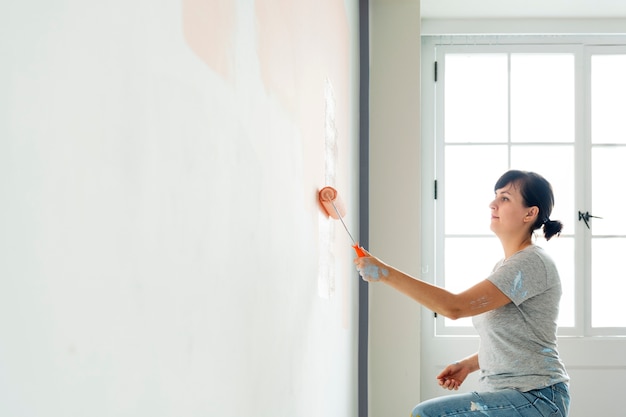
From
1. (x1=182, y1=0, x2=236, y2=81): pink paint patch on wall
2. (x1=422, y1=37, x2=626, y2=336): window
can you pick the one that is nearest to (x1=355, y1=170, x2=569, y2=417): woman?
(x1=182, y1=0, x2=236, y2=81): pink paint patch on wall

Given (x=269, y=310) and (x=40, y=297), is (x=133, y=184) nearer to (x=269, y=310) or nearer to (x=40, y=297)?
(x=40, y=297)

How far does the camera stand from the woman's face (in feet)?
8.04

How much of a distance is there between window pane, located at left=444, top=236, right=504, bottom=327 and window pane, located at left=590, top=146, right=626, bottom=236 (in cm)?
65

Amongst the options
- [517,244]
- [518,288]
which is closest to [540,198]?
[517,244]

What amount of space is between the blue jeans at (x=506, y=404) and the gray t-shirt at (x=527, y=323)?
29 mm

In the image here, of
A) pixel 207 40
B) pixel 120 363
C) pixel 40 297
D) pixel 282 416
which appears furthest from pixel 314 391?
pixel 40 297

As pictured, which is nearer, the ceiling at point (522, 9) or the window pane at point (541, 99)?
the ceiling at point (522, 9)

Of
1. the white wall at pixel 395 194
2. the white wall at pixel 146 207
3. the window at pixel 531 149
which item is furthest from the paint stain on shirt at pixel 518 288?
the window at pixel 531 149

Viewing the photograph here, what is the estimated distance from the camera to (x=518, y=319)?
233 centimetres

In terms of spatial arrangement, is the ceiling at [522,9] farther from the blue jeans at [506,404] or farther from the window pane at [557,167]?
the blue jeans at [506,404]

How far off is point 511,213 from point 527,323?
14.6 inches

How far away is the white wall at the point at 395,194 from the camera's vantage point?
3.88 meters

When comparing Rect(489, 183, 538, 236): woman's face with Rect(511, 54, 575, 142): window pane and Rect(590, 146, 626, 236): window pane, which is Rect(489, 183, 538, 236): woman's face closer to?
Rect(511, 54, 575, 142): window pane

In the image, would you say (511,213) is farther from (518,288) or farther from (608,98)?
(608,98)
